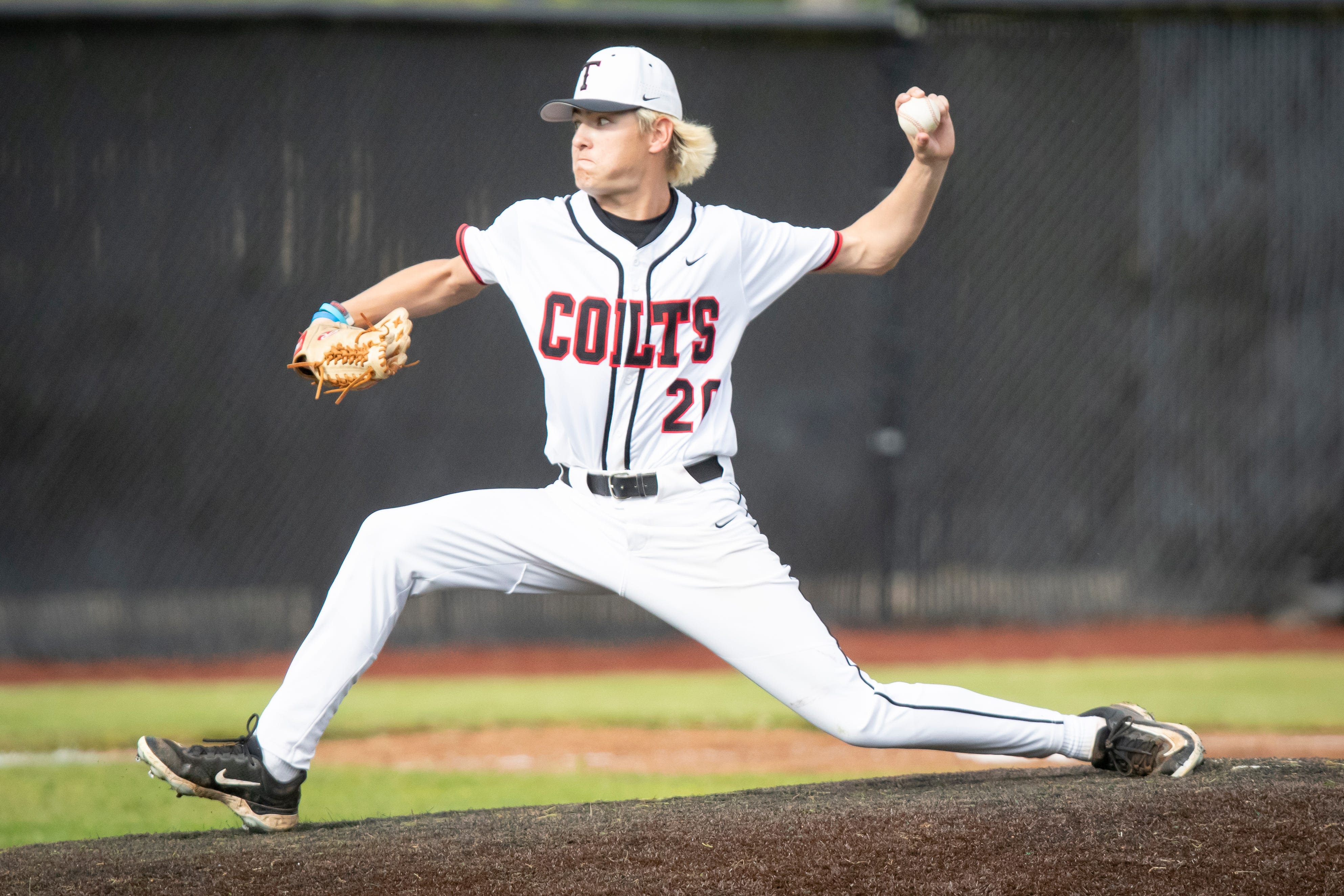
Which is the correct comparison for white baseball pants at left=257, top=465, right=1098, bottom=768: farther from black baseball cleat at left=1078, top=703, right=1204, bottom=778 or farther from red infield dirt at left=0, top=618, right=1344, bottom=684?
red infield dirt at left=0, top=618, right=1344, bottom=684

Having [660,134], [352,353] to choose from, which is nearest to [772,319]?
[660,134]

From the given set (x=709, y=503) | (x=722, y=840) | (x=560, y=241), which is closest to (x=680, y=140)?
(x=560, y=241)

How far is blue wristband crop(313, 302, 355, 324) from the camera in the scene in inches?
109

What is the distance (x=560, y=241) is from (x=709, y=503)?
27.0 inches

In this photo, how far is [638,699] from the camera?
5.61 meters

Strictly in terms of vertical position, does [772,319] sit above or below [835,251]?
above

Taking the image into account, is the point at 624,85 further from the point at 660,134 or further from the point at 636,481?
the point at 636,481

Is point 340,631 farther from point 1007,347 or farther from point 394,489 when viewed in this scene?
point 1007,347

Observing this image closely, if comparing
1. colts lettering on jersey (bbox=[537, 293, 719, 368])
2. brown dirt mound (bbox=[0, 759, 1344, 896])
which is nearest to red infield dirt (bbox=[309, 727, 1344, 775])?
brown dirt mound (bbox=[0, 759, 1344, 896])

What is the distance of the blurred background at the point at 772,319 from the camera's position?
6.16m

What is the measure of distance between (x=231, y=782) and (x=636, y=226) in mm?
1487

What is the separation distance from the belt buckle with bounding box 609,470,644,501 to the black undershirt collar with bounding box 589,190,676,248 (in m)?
0.51

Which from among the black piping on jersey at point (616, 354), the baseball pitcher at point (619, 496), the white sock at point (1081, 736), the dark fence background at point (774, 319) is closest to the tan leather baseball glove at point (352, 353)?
the baseball pitcher at point (619, 496)

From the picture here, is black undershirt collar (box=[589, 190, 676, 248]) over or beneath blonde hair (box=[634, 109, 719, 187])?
beneath
